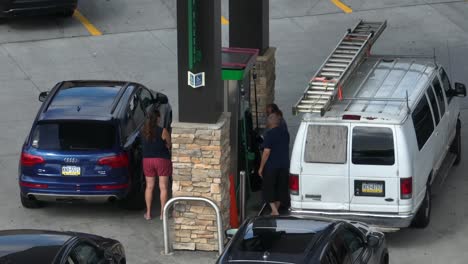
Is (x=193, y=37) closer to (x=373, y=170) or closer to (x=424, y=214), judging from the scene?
(x=373, y=170)

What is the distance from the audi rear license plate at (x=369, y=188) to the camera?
53.1ft

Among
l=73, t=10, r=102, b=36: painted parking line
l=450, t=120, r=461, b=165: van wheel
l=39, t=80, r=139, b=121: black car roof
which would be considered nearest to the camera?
l=39, t=80, r=139, b=121: black car roof

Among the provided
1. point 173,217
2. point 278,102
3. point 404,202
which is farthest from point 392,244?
point 278,102

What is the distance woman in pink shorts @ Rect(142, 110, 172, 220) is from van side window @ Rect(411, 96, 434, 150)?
131 inches

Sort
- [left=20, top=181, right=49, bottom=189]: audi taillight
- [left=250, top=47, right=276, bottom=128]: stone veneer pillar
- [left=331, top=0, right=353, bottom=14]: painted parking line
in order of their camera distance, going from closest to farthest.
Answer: [left=20, top=181, right=49, bottom=189]: audi taillight, [left=250, top=47, right=276, bottom=128]: stone veneer pillar, [left=331, top=0, right=353, bottom=14]: painted parking line

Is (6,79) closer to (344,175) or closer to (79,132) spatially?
(79,132)

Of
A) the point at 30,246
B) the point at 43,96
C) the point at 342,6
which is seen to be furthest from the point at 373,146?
the point at 342,6

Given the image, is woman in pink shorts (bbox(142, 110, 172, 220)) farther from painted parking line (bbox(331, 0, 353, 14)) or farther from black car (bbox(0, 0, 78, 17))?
painted parking line (bbox(331, 0, 353, 14))

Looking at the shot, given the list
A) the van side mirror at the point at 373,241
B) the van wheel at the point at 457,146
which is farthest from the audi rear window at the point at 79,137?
the van wheel at the point at 457,146

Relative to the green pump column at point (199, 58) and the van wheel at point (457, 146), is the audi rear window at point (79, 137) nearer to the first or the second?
the green pump column at point (199, 58)

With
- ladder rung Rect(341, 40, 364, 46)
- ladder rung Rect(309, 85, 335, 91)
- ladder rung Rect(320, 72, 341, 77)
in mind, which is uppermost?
ladder rung Rect(341, 40, 364, 46)

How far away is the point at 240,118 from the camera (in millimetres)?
17844

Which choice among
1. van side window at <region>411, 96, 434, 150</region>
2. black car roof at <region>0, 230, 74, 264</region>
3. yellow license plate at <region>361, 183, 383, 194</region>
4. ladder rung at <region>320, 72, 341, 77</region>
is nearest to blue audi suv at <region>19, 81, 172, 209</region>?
ladder rung at <region>320, 72, 341, 77</region>

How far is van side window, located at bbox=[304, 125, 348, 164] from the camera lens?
1620 cm
